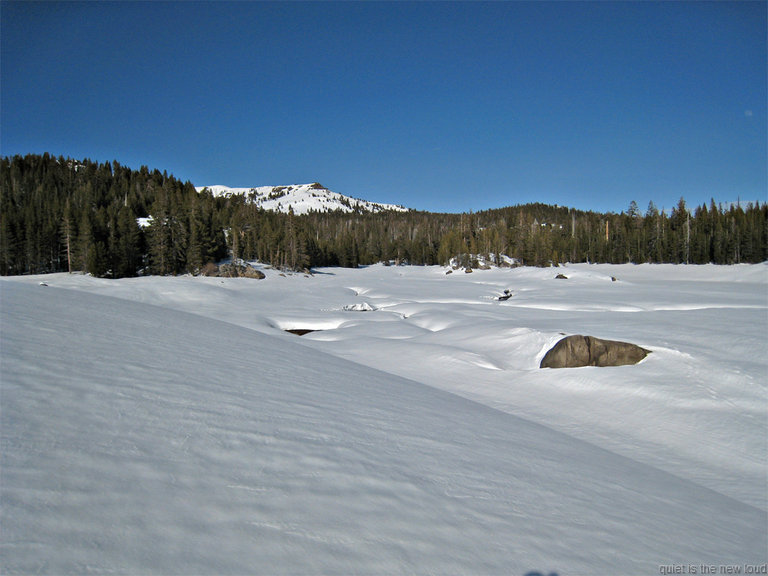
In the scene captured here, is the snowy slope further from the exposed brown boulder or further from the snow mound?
the snow mound

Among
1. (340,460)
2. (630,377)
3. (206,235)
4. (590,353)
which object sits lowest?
(630,377)

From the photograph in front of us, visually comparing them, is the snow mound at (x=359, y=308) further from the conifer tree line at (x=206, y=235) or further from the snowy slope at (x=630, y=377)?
the conifer tree line at (x=206, y=235)

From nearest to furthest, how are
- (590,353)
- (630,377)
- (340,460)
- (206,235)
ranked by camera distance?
(340,460)
(630,377)
(590,353)
(206,235)

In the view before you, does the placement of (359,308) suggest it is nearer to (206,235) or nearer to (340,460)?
(340,460)

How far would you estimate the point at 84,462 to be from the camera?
8.44 feet

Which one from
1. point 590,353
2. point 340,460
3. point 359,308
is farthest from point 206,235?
point 340,460

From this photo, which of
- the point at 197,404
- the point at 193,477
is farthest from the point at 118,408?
the point at 193,477

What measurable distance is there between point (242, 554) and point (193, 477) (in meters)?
0.85

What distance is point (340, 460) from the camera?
3.47 meters

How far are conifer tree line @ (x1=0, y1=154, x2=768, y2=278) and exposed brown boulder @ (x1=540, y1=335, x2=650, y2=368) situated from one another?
52.9m

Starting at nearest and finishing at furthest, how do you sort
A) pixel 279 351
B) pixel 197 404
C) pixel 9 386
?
pixel 9 386, pixel 197 404, pixel 279 351

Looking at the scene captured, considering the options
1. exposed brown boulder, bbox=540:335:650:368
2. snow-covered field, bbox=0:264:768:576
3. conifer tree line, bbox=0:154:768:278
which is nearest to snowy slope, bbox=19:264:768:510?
snow-covered field, bbox=0:264:768:576

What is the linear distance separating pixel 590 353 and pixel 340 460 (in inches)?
380

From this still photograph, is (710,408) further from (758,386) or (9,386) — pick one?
(9,386)
